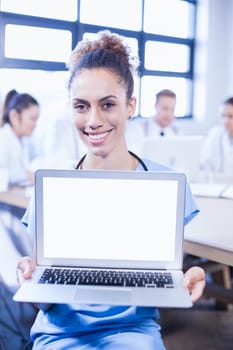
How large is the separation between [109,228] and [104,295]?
17 centimetres

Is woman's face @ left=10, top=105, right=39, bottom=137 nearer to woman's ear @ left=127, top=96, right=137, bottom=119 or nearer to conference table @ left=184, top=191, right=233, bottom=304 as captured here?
woman's ear @ left=127, top=96, right=137, bottom=119

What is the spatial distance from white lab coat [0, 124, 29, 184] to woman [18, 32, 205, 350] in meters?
0.45

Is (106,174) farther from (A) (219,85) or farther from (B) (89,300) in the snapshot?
(A) (219,85)

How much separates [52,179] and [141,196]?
22 centimetres

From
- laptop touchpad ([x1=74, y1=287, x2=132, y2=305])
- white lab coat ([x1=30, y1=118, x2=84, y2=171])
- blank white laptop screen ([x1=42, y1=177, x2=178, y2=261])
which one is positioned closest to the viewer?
laptop touchpad ([x1=74, y1=287, x2=132, y2=305])

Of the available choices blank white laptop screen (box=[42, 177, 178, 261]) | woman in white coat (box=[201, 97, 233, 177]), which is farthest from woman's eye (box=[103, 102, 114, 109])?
woman in white coat (box=[201, 97, 233, 177])

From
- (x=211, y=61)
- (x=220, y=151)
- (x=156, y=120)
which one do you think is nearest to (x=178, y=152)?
(x=211, y=61)

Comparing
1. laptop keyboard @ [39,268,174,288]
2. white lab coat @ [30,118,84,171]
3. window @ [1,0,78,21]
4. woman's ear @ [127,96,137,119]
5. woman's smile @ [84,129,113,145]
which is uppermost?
window @ [1,0,78,21]

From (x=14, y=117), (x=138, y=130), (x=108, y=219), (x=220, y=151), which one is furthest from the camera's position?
(x=220, y=151)

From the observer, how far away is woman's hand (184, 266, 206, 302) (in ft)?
3.51

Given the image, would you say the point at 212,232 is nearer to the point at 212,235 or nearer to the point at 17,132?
the point at 212,235

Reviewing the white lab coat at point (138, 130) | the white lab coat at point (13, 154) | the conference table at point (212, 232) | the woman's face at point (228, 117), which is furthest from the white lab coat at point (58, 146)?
the woman's face at point (228, 117)

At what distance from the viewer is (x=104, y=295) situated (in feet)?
3.40

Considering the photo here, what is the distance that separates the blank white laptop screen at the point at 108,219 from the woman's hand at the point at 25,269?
1.7 inches
